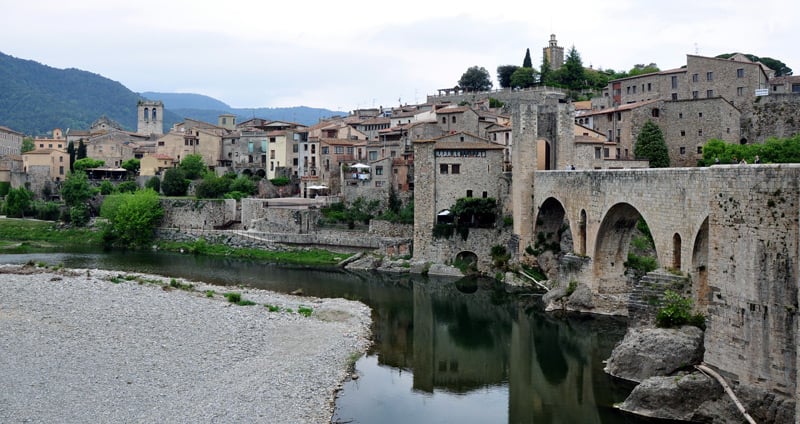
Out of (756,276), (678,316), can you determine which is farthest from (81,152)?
(756,276)

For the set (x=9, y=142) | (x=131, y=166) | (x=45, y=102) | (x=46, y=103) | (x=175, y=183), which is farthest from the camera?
(x=45, y=102)

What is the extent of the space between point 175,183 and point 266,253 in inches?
581

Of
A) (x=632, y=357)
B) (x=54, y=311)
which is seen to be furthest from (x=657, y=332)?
(x=54, y=311)

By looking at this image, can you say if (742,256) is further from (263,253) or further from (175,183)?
(175,183)

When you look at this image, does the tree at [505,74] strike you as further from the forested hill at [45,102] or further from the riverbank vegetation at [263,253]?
the forested hill at [45,102]

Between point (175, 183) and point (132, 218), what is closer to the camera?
point (132, 218)

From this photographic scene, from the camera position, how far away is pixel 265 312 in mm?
26875

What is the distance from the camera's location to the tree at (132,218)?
158 feet

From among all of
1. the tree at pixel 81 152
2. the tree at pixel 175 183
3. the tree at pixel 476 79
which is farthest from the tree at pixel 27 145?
the tree at pixel 476 79

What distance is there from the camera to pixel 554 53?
3098 inches

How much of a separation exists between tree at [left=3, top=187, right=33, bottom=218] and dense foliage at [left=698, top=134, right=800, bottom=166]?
46.6 metres

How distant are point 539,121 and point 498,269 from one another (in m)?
7.47

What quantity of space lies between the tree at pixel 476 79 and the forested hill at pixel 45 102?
103 metres

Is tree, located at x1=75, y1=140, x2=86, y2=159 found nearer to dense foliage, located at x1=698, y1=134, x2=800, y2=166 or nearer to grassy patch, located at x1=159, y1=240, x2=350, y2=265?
grassy patch, located at x1=159, y1=240, x2=350, y2=265
